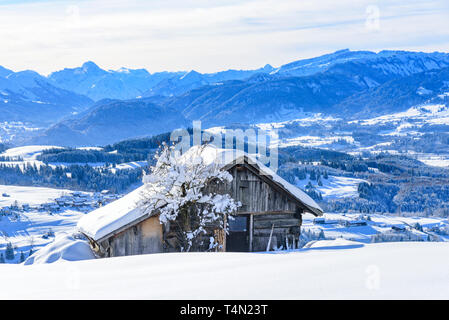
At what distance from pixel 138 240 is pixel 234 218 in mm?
3568

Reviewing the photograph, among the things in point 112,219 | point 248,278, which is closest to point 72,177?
point 112,219

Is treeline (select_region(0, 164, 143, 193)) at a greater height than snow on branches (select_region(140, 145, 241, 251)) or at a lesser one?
lesser

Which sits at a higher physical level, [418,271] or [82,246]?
[418,271]

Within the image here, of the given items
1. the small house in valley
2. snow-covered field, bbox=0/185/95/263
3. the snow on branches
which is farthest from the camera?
snow-covered field, bbox=0/185/95/263

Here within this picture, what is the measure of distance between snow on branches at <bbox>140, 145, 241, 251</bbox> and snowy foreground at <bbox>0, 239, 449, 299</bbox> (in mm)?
6736

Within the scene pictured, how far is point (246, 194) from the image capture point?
17359 mm

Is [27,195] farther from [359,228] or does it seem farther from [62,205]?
[359,228]

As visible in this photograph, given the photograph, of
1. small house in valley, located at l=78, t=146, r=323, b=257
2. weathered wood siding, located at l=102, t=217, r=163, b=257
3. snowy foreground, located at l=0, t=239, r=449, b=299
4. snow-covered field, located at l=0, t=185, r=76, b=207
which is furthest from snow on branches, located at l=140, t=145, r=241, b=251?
snow-covered field, located at l=0, t=185, r=76, b=207

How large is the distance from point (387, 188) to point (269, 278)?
530 ft

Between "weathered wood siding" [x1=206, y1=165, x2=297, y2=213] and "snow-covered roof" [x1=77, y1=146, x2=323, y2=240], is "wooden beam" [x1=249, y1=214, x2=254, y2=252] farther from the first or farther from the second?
"snow-covered roof" [x1=77, y1=146, x2=323, y2=240]

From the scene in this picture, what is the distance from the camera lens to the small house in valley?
15875 millimetres
